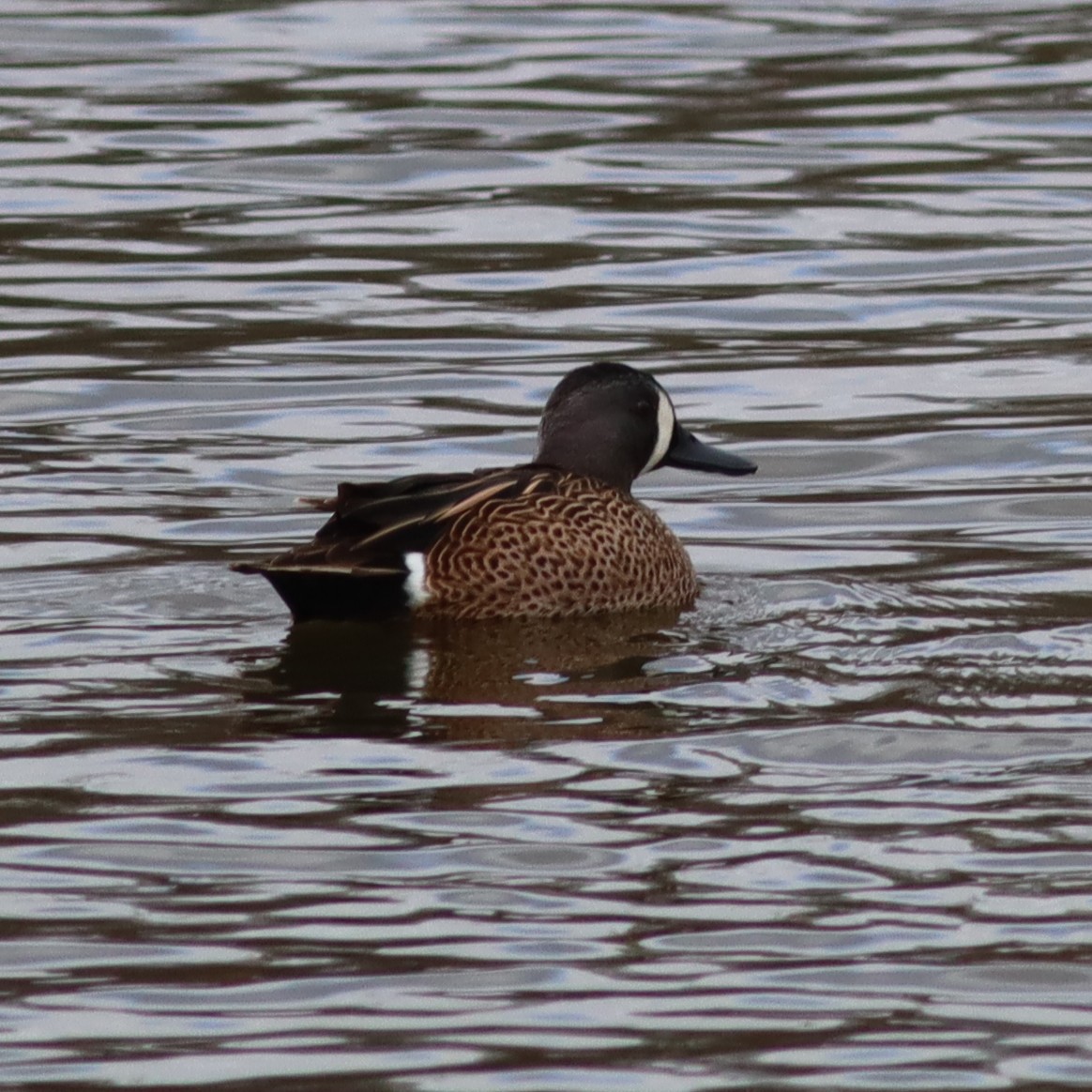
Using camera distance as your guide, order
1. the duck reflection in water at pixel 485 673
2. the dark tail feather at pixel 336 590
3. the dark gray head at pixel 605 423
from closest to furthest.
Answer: the duck reflection in water at pixel 485 673, the dark tail feather at pixel 336 590, the dark gray head at pixel 605 423

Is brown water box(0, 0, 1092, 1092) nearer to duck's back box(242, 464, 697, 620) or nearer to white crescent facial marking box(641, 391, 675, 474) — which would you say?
duck's back box(242, 464, 697, 620)

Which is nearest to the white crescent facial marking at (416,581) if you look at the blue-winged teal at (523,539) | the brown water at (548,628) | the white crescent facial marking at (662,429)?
the blue-winged teal at (523,539)

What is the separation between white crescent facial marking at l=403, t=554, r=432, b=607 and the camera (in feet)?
27.6

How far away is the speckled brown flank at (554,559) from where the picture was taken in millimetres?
8539

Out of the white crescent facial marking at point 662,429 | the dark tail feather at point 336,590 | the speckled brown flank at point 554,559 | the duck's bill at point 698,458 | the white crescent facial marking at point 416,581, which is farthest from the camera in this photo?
the duck's bill at point 698,458

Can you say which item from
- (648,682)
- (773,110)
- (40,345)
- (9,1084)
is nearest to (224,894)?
(9,1084)

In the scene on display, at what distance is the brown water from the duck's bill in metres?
0.30

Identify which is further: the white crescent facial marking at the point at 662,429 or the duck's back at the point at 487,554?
the white crescent facial marking at the point at 662,429

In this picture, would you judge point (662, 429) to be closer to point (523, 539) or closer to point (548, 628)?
point (523, 539)

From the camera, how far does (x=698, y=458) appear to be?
9.66 metres

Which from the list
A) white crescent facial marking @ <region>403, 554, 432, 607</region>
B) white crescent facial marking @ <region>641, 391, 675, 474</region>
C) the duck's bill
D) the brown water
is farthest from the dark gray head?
white crescent facial marking @ <region>403, 554, 432, 607</region>

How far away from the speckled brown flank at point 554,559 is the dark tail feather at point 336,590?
0.12 metres

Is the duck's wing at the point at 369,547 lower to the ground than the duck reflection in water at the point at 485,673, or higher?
higher

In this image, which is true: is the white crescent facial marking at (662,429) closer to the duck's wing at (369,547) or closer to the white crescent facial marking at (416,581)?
the duck's wing at (369,547)
